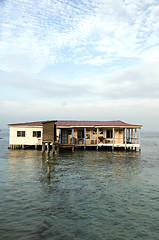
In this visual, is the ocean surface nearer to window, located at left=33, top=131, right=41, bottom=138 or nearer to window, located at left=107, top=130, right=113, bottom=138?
window, located at left=33, top=131, right=41, bottom=138

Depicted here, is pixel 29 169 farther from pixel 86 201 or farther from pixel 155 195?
pixel 155 195

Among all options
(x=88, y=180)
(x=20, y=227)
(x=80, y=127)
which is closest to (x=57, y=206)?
(x=20, y=227)

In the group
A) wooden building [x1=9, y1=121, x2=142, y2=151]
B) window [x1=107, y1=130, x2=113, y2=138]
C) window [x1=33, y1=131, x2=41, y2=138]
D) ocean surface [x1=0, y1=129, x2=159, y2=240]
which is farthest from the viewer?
window [x1=107, y1=130, x2=113, y2=138]

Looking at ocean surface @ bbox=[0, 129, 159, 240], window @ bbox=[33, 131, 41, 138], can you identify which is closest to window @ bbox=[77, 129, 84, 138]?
window @ bbox=[33, 131, 41, 138]

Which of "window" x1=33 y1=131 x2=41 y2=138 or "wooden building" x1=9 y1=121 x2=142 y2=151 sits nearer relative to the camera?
"wooden building" x1=9 y1=121 x2=142 y2=151

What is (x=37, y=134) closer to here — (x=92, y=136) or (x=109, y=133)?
(x=92, y=136)

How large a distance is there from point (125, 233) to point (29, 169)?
12.3m

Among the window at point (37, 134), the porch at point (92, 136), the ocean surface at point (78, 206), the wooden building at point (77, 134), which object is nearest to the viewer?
the ocean surface at point (78, 206)

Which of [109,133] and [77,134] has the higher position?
[109,133]

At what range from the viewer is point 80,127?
107 ft

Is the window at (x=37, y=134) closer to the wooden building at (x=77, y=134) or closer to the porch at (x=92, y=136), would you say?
the wooden building at (x=77, y=134)

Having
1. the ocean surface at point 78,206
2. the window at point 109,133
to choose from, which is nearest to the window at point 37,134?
the window at point 109,133

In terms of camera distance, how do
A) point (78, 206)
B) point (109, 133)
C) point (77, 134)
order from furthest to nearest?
point (77, 134)
point (109, 133)
point (78, 206)

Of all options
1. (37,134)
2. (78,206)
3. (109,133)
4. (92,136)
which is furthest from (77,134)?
(78,206)
